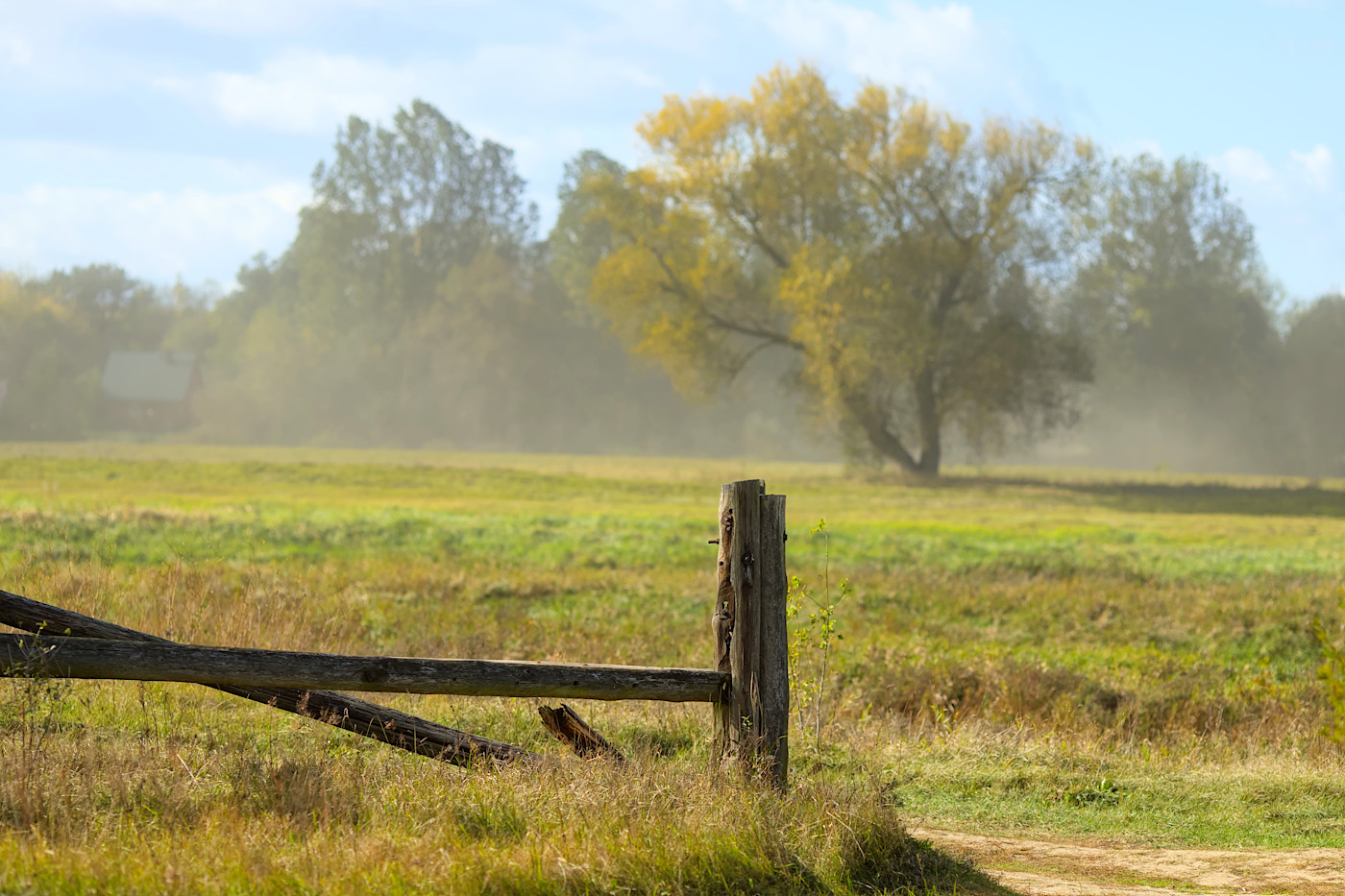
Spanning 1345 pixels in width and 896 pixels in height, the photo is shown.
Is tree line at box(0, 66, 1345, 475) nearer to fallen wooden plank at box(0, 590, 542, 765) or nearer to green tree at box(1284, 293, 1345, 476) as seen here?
green tree at box(1284, 293, 1345, 476)

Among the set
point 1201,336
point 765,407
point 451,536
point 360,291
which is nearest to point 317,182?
point 360,291

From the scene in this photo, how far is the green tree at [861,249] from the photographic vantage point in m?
42.9

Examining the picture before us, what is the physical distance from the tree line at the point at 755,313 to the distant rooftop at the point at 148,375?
232 cm

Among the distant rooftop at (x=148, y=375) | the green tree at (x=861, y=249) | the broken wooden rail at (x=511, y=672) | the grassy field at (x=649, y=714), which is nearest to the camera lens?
the grassy field at (x=649, y=714)

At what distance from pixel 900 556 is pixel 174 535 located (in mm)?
12619

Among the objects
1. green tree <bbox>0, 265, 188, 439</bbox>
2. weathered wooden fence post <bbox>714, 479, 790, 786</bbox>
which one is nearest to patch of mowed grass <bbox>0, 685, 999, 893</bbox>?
weathered wooden fence post <bbox>714, 479, 790, 786</bbox>

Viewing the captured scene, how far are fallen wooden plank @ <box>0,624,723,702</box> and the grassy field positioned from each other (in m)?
0.43

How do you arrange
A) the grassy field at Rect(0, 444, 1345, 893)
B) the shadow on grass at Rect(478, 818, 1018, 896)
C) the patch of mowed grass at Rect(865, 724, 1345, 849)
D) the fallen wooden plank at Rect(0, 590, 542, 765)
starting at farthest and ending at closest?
1. the patch of mowed grass at Rect(865, 724, 1345, 849)
2. the fallen wooden plank at Rect(0, 590, 542, 765)
3. the grassy field at Rect(0, 444, 1345, 893)
4. the shadow on grass at Rect(478, 818, 1018, 896)

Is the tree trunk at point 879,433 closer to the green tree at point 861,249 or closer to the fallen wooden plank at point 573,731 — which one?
the green tree at point 861,249

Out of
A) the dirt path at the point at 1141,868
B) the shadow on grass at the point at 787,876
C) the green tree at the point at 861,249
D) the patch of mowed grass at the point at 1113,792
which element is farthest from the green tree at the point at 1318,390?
the shadow on grass at the point at 787,876

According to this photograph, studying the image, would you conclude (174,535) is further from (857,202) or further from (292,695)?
(857,202)

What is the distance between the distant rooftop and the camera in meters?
85.7

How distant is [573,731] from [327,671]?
1.38m

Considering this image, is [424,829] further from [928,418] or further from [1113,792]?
[928,418]
